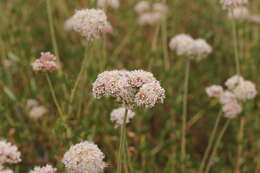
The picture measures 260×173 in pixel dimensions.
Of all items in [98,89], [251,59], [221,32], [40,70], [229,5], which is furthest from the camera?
[221,32]

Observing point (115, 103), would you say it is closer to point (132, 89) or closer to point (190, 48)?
point (190, 48)

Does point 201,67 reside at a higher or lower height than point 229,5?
higher

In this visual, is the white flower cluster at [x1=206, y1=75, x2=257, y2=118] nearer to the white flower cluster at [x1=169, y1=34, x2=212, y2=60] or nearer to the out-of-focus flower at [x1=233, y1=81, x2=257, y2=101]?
the out-of-focus flower at [x1=233, y1=81, x2=257, y2=101]

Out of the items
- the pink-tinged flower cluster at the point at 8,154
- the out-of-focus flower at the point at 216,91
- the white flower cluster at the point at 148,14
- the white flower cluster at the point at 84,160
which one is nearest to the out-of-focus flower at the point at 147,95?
the white flower cluster at the point at 84,160

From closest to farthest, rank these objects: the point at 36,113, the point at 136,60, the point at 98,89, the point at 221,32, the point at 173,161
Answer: the point at 98,89 → the point at 173,161 → the point at 36,113 → the point at 136,60 → the point at 221,32

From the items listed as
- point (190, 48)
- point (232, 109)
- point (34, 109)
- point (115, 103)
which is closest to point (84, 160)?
point (115, 103)

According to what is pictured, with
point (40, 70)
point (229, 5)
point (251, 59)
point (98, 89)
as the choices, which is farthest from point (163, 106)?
point (98, 89)

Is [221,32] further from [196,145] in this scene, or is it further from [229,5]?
[229,5]
